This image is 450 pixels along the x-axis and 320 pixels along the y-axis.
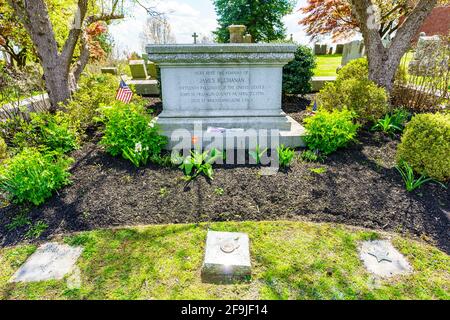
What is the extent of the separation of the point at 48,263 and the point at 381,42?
7.70 m

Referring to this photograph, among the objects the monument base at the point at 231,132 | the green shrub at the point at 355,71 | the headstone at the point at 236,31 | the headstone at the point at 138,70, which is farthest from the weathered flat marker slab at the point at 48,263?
the headstone at the point at 138,70

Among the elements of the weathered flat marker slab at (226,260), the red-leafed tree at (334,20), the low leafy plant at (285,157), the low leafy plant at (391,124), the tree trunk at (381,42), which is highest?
the red-leafed tree at (334,20)

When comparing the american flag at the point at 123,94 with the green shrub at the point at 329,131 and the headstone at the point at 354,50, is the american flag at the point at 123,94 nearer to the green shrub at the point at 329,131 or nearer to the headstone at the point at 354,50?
the green shrub at the point at 329,131

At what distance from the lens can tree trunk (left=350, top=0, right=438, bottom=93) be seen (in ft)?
20.8

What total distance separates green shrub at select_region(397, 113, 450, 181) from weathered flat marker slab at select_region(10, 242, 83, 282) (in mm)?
4602

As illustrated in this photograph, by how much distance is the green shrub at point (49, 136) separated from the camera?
4.91m

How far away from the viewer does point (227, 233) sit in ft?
10.5

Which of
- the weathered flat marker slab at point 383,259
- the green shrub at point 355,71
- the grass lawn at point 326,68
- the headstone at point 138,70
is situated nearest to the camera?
the weathered flat marker slab at point 383,259

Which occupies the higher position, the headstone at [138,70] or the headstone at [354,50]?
the headstone at [354,50]

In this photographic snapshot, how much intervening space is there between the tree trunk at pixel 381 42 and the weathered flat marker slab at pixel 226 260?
595 cm

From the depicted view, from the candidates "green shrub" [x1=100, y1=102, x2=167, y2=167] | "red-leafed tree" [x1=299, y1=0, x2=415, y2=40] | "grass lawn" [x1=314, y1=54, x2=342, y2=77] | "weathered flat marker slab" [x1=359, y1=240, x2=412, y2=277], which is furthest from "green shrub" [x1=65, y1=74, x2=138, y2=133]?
"red-leafed tree" [x1=299, y1=0, x2=415, y2=40]

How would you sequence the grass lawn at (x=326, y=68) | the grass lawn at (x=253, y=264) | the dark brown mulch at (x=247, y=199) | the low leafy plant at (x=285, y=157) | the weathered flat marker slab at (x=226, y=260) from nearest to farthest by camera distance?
1. the grass lawn at (x=253, y=264)
2. the weathered flat marker slab at (x=226, y=260)
3. the dark brown mulch at (x=247, y=199)
4. the low leafy plant at (x=285, y=157)
5. the grass lawn at (x=326, y=68)

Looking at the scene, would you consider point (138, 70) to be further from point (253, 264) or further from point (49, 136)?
point (253, 264)

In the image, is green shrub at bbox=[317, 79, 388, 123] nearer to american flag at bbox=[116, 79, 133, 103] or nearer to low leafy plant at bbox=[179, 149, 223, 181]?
low leafy plant at bbox=[179, 149, 223, 181]
